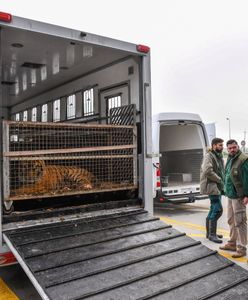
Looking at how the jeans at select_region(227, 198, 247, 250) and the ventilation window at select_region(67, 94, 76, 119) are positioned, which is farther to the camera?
the ventilation window at select_region(67, 94, 76, 119)

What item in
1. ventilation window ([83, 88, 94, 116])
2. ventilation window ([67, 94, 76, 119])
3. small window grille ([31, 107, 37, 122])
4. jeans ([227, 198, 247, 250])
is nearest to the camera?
jeans ([227, 198, 247, 250])

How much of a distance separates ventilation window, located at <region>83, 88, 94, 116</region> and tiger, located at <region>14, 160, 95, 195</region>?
231cm

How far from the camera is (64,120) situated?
839cm

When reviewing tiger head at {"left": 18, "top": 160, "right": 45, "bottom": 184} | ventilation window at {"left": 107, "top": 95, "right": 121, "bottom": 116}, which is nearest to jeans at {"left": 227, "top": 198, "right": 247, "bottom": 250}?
ventilation window at {"left": 107, "top": 95, "right": 121, "bottom": 116}

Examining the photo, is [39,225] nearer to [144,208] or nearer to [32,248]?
[32,248]

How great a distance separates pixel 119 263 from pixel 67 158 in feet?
5.16

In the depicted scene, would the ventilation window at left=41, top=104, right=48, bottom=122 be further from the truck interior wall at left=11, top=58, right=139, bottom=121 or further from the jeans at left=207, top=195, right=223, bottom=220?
the jeans at left=207, top=195, right=223, bottom=220

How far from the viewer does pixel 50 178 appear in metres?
4.89

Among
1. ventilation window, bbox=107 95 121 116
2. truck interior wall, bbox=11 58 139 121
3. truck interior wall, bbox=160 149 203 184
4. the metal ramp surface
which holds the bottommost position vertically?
the metal ramp surface

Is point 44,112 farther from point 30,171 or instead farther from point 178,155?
point 30,171

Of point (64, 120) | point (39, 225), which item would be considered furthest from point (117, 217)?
point (64, 120)

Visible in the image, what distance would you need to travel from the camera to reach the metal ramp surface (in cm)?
312

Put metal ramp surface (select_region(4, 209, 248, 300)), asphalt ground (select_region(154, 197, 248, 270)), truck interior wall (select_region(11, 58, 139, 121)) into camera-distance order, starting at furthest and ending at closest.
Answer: asphalt ground (select_region(154, 197, 248, 270)), truck interior wall (select_region(11, 58, 139, 121)), metal ramp surface (select_region(4, 209, 248, 300))

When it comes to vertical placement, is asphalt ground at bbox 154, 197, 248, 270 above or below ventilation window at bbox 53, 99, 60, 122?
below
